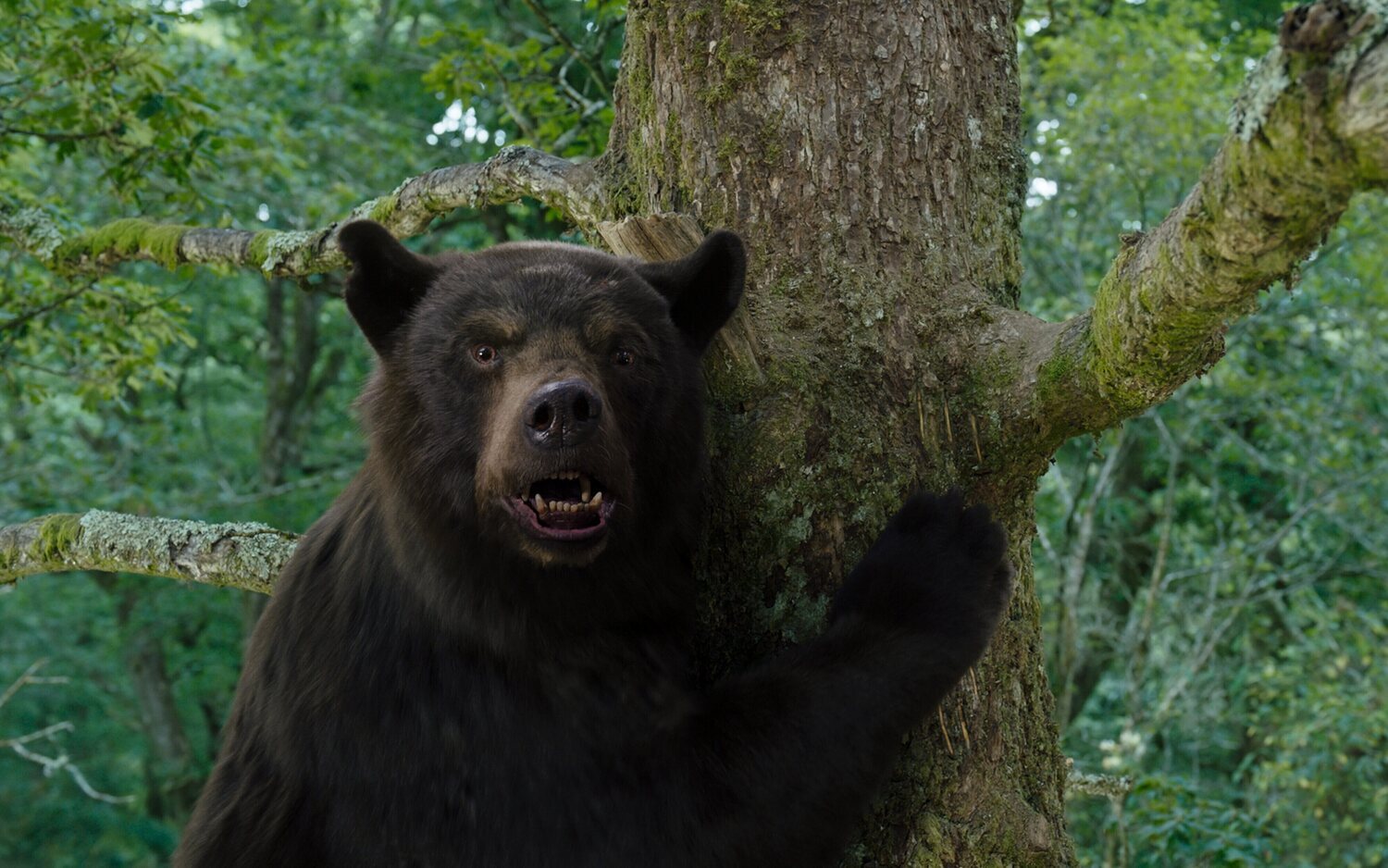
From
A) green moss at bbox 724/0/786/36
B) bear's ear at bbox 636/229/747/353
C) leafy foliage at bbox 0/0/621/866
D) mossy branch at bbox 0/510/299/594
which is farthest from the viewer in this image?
leafy foliage at bbox 0/0/621/866

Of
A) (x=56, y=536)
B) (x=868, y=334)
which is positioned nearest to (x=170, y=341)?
(x=56, y=536)

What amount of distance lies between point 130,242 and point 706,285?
300 centimetres

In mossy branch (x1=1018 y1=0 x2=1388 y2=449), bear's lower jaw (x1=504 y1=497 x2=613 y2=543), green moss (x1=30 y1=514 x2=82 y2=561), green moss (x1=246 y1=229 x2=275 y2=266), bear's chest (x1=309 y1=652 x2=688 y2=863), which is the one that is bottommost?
bear's chest (x1=309 y1=652 x2=688 y2=863)

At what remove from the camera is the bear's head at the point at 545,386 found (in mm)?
2828

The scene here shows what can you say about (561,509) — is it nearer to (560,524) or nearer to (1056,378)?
(560,524)

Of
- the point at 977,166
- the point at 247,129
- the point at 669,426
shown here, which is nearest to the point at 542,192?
the point at 669,426

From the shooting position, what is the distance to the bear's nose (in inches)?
107

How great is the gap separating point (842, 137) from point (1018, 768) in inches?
61.8

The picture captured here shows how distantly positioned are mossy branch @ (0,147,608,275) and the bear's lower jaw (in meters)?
0.96

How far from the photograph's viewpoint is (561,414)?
107 inches

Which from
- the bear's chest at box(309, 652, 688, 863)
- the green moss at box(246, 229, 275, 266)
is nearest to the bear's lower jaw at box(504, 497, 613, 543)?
the bear's chest at box(309, 652, 688, 863)

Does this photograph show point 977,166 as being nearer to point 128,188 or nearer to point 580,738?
point 580,738

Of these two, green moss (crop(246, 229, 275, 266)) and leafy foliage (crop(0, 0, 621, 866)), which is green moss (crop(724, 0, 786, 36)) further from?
leafy foliage (crop(0, 0, 621, 866))

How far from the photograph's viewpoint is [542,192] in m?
3.62
